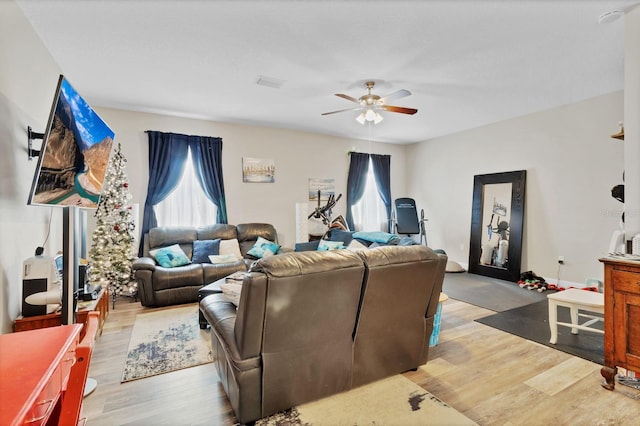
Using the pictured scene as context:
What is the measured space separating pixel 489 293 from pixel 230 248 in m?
4.04

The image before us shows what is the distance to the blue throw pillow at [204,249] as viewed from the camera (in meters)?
4.73

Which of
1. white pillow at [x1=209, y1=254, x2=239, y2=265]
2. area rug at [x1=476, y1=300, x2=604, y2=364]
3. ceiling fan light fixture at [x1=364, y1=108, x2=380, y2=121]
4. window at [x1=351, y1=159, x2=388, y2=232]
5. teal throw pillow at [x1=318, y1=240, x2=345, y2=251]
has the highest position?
ceiling fan light fixture at [x1=364, y1=108, x2=380, y2=121]

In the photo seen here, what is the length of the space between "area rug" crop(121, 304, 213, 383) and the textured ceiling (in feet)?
9.23

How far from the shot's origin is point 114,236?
4.16m

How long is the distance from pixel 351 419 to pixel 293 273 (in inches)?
39.1

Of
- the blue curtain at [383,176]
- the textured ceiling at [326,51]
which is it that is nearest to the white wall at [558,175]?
the textured ceiling at [326,51]

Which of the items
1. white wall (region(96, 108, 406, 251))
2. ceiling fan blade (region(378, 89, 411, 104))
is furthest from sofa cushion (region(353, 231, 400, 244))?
white wall (region(96, 108, 406, 251))

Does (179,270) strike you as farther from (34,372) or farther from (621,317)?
(621,317)

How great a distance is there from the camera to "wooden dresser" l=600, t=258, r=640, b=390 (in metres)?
2.08

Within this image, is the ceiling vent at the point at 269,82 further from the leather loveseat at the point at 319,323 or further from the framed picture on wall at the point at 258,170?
the leather loveseat at the point at 319,323

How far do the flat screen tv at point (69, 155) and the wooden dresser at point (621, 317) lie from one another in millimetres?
3783

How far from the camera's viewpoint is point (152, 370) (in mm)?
2498

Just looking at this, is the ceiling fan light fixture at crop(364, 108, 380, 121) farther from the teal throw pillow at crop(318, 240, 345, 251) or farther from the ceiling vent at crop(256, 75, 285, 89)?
the teal throw pillow at crop(318, 240, 345, 251)

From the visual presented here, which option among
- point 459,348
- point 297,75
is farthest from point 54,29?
point 459,348
